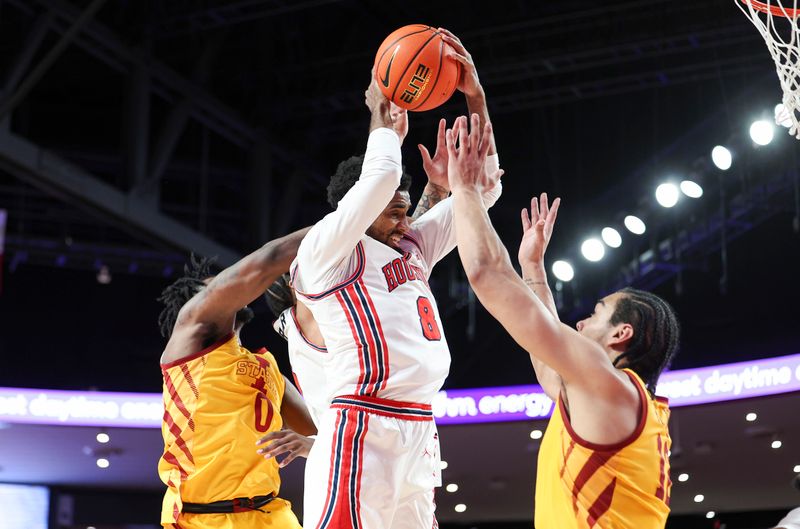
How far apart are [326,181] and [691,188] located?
14.6 ft

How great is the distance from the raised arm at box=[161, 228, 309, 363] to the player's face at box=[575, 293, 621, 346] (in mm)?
1035

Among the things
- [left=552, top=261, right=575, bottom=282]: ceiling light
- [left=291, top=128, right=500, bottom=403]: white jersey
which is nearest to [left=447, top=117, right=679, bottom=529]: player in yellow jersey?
[left=291, top=128, right=500, bottom=403]: white jersey

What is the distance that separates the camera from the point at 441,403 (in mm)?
11141

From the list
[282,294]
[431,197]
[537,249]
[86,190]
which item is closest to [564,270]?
[86,190]

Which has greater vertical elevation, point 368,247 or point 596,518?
point 368,247

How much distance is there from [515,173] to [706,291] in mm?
2697

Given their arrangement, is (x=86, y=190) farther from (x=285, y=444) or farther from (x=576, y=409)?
(x=576, y=409)

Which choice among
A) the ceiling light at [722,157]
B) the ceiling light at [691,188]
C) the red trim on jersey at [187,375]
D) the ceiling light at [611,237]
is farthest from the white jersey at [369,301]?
the ceiling light at [611,237]

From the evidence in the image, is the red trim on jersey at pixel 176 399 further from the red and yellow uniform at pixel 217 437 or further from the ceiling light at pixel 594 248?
the ceiling light at pixel 594 248

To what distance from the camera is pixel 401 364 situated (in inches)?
128

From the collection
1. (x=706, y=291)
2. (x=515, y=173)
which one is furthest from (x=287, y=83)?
(x=706, y=291)

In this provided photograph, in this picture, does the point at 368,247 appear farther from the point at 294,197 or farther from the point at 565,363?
the point at 294,197

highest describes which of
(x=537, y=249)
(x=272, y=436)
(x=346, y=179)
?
(x=346, y=179)

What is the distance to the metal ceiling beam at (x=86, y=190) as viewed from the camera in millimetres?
9297
